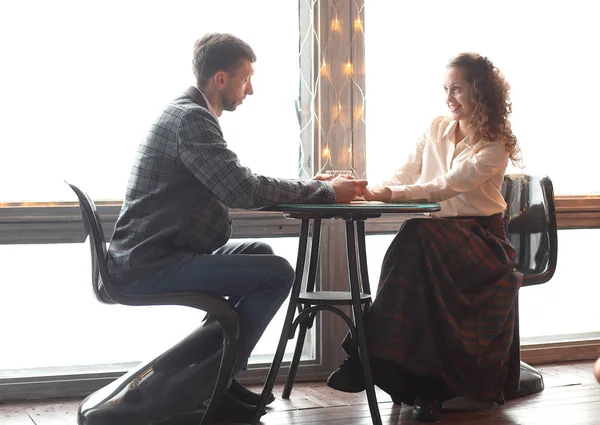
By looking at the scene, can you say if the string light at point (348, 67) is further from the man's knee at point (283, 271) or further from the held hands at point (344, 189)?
the man's knee at point (283, 271)

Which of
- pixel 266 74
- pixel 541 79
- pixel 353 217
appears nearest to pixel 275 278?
pixel 353 217

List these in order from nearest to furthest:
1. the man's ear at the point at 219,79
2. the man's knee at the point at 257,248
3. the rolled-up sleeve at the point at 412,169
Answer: the man's ear at the point at 219,79 → the man's knee at the point at 257,248 → the rolled-up sleeve at the point at 412,169

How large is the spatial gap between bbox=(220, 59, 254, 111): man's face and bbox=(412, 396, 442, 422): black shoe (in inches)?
48.4

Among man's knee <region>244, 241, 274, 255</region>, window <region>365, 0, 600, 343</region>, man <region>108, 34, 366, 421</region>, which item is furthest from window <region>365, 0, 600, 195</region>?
man <region>108, 34, 366, 421</region>

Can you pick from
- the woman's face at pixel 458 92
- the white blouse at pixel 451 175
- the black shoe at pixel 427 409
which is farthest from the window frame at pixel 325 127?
the black shoe at pixel 427 409

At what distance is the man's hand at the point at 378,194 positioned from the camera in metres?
3.03

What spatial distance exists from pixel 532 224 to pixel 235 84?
148 centimetres

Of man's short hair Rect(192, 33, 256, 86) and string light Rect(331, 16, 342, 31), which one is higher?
string light Rect(331, 16, 342, 31)

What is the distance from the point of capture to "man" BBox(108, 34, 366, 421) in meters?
2.69

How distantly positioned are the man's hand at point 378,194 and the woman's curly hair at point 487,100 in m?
0.44

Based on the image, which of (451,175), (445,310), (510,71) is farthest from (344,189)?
(510,71)

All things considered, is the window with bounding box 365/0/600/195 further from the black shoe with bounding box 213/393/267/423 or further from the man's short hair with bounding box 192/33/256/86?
the black shoe with bounding box 213/393/267/423

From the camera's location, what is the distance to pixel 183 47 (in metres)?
3.50

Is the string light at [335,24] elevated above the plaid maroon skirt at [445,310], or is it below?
above
